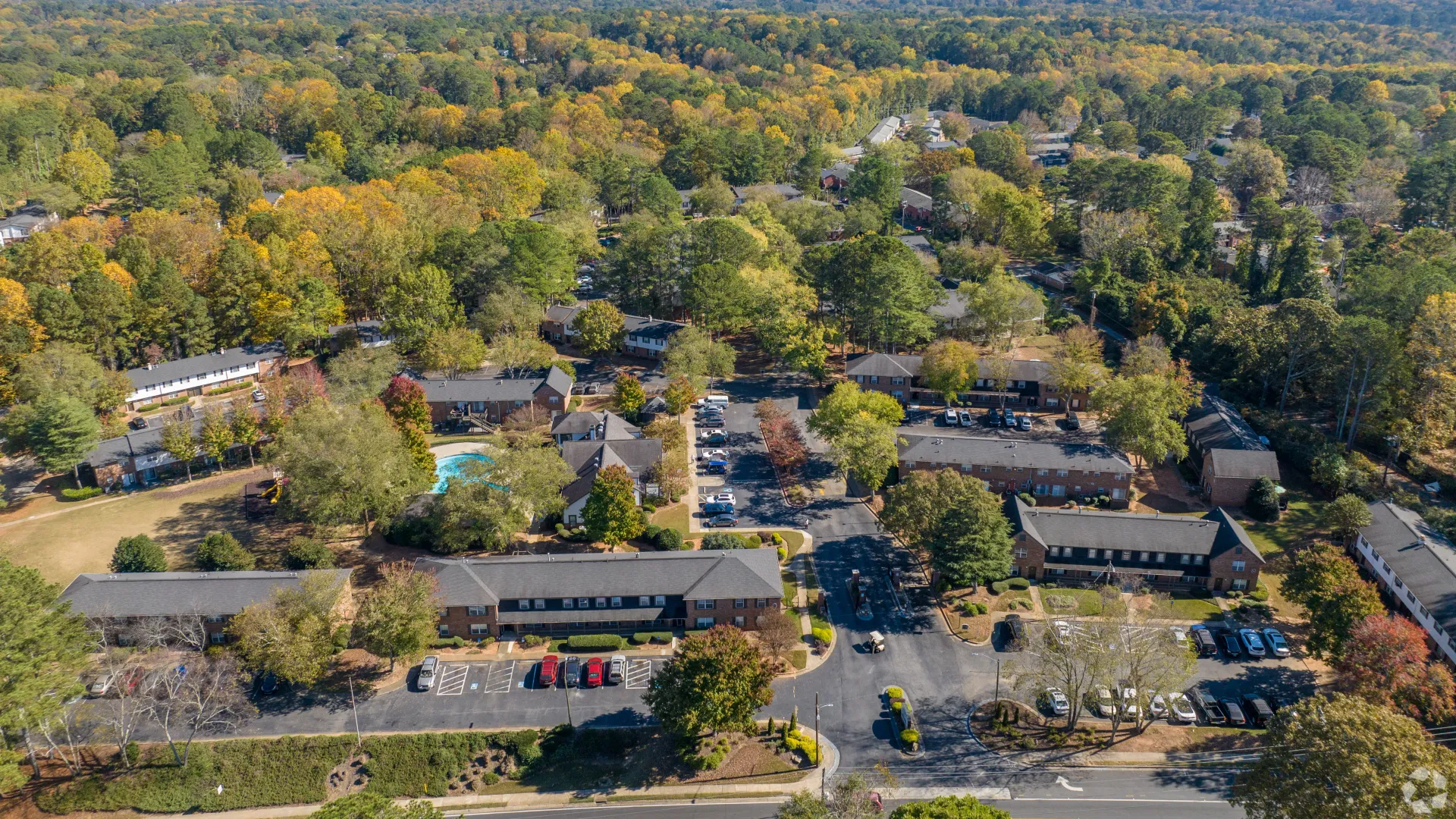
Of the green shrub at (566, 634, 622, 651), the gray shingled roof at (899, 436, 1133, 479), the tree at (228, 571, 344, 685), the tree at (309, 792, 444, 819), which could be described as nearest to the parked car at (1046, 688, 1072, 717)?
the gray shingled roof at (899, 436, 1133, 479)

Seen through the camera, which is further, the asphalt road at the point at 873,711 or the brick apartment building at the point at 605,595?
the brick apartment building at the point at 605,595

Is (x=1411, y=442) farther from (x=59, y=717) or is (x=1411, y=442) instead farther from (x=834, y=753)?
(x=59, y=717)

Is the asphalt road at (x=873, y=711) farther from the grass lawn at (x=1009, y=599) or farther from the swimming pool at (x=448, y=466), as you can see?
the swimming pool at (x=448, y=466)

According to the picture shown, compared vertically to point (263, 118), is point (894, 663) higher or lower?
lower

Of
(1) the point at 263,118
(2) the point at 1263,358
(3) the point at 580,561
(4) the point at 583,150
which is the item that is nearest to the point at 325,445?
(3) the point at 580,561

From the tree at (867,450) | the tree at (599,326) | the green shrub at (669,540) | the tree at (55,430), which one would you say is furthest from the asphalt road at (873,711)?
the tree at (599,326)

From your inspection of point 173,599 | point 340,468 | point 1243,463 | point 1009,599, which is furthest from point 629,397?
point 1243,463
